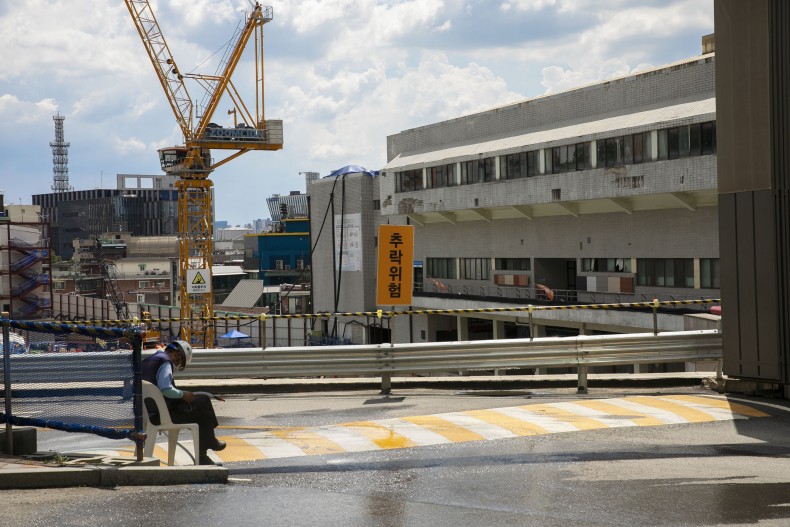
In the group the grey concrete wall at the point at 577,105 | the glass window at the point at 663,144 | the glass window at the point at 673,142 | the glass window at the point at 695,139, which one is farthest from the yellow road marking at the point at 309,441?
the grey concrete wall at the point at 577,105

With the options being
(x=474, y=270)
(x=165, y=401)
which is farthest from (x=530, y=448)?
(x=474, y=270)

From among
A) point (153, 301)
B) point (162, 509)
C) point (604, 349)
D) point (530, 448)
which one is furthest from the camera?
point (153, 301)

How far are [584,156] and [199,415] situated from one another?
37323 millimetres

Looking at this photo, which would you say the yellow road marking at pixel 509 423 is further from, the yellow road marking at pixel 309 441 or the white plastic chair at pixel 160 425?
the white plastic chair at pixel 160 425

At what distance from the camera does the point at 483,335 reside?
59.6m

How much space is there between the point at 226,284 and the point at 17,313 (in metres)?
32.7

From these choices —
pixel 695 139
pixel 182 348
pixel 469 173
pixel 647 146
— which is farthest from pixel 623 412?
pixel 469 173

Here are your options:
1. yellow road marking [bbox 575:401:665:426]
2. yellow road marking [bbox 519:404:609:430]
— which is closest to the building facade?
yellow road marking [bbox 575:401:665:426]

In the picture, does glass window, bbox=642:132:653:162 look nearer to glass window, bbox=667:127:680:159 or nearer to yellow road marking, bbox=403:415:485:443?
glass window, bbox=667:127:680:159

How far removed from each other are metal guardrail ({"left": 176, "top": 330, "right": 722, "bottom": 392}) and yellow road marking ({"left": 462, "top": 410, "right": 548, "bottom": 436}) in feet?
6.09

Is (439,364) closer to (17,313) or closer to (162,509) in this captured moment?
(162,509)

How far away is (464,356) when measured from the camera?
1523 cm

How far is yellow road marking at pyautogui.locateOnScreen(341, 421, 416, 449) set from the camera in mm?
11250

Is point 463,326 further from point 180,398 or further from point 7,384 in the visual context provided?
point 7,384
